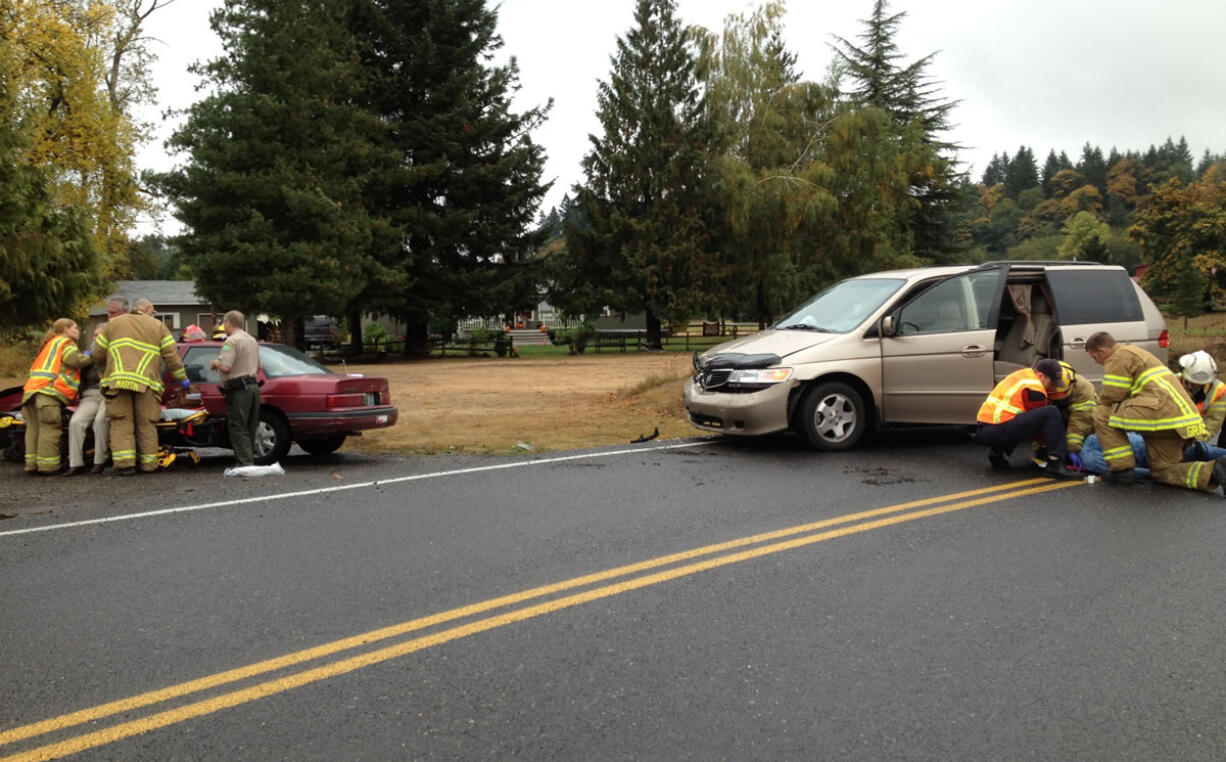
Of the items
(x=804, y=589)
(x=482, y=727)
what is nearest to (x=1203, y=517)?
(x=804, y=589)

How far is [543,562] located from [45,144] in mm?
31935

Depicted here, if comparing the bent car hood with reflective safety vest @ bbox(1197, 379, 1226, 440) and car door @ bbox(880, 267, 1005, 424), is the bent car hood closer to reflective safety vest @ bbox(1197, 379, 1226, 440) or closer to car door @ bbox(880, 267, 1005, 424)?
car door @ bbox(880, 267, 1005, 424)

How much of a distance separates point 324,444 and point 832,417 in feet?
19.6

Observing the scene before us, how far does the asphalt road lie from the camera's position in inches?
133

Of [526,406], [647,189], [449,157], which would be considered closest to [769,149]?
[647,189]

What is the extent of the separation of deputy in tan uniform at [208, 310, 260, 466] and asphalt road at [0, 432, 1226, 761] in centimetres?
172

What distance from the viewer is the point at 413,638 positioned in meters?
4.31

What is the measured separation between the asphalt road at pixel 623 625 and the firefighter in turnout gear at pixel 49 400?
195 centimetres

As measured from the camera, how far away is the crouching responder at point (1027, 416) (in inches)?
326

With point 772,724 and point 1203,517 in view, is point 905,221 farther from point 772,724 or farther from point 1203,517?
point 772,724

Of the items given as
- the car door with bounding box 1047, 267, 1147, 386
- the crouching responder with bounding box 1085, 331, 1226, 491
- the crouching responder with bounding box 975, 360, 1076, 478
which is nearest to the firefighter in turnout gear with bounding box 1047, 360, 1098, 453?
the crouching responder with bounding box 975, 360, 1076, 478

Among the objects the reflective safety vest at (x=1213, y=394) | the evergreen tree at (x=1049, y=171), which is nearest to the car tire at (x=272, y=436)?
the reflective safety vest at (x=1213, y=394)

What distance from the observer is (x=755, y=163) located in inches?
1511

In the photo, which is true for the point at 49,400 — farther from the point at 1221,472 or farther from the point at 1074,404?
the point at 1221,472
